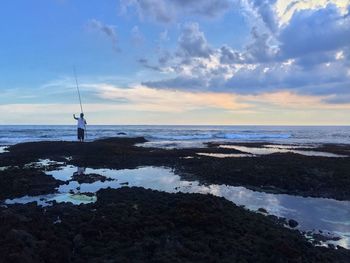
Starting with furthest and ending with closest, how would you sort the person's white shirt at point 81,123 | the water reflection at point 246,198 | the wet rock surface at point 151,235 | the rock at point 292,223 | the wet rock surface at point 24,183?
the person's white shirt at point 81,123, the wet rock surface at point 24,183, the water reflection at point 246,198, the rock at point 292,223, the wet rock surface at point 151,235

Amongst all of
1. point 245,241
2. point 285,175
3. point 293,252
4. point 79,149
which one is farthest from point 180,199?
point 79,149

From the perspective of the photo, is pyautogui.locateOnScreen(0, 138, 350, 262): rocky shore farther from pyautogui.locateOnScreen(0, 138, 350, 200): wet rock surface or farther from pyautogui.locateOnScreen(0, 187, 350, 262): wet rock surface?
pyautogui.locateOnScreen(0, 138, 350, 200): wet rock surface

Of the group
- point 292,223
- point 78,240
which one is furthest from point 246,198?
point 78,240

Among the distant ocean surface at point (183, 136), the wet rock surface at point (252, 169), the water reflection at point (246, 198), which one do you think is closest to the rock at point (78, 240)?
the water reflection at point (246, 198)

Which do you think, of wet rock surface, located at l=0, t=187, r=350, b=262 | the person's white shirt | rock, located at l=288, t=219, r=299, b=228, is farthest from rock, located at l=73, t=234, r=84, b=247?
the person's white shirt

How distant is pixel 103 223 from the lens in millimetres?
9320

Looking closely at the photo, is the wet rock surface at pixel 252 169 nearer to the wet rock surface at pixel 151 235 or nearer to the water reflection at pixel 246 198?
the water reflection at pixel 246 198

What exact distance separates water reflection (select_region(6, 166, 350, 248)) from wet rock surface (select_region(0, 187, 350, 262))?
1440 mm

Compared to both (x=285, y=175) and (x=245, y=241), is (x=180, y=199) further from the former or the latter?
(x=285, y=175)

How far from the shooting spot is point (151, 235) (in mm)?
8906

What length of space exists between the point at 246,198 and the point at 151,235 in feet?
19.5

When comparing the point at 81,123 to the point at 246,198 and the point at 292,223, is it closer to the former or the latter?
the point at 246,198

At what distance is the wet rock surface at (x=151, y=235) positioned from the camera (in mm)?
7641

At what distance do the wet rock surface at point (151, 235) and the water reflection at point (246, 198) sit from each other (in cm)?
144
